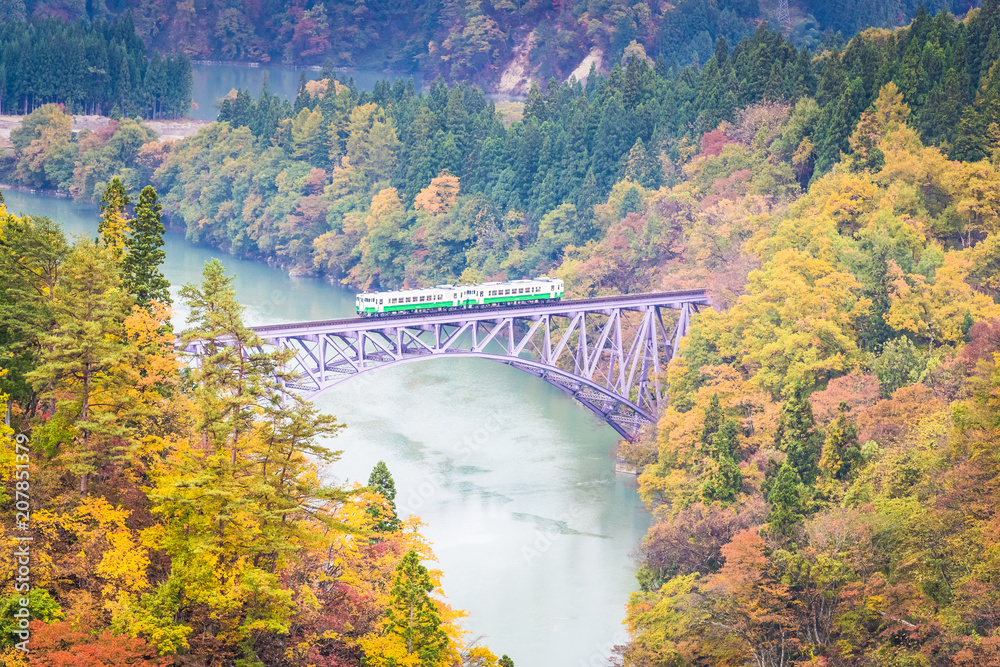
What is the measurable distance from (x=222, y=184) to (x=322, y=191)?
1047 centimetres

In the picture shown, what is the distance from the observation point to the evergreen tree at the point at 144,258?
53.0m

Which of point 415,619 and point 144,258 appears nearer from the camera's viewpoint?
point 415,619

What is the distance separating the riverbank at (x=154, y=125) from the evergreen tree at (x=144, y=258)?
104 m

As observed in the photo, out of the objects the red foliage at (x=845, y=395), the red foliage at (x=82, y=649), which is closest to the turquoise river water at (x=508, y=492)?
the red foliage at (x=845, y=395)

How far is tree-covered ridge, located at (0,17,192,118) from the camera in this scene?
156m

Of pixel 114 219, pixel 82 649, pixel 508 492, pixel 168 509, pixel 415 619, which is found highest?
pixel 114 219

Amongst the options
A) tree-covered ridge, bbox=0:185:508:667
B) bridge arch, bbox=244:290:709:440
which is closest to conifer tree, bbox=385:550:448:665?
tree-covered ridge, bbox=0:185:508:667

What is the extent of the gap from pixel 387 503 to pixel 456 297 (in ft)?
76.9

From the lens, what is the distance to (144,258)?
53375 millimetres

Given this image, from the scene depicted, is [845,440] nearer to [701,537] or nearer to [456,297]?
[701,537]

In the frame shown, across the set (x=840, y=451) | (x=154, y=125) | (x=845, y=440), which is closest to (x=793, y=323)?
(x=845, y=440)

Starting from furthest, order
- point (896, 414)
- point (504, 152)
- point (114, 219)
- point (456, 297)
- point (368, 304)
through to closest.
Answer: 1. point (504, 152)
2. point (456, 297)
3. point (368, 304)
4. point (896, 414)
5. point (114, 219)

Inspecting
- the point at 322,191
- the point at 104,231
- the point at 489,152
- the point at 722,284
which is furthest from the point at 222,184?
the point at 104,231

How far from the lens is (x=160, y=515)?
46.1 meters
